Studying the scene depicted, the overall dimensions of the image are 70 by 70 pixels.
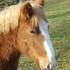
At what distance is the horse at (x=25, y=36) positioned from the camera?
4125 mm

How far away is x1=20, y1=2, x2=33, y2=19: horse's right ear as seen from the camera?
4.21 meters

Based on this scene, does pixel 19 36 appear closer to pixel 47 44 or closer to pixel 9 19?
pixel 9 19

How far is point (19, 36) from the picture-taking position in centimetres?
438

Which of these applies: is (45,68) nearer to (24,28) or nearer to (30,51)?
(30,51)

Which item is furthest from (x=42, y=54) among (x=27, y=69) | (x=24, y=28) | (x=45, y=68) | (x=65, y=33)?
(x=65, y=33)

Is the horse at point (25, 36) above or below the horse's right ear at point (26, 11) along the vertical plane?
below

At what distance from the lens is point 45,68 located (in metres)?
4.06

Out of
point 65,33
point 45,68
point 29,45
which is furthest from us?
point 65,33

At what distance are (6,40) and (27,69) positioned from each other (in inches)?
148

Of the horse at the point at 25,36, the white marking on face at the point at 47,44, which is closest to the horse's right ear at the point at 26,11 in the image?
the horse at the point at 25,36

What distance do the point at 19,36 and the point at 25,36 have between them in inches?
3.7

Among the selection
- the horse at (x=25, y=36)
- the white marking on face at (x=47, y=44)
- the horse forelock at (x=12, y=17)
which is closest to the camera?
the white marking on face at (x=47, y=44)

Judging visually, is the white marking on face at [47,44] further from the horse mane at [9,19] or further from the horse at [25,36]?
the horse mane at [9,19]

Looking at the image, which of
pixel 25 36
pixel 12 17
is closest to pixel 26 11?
pixel 12 17
